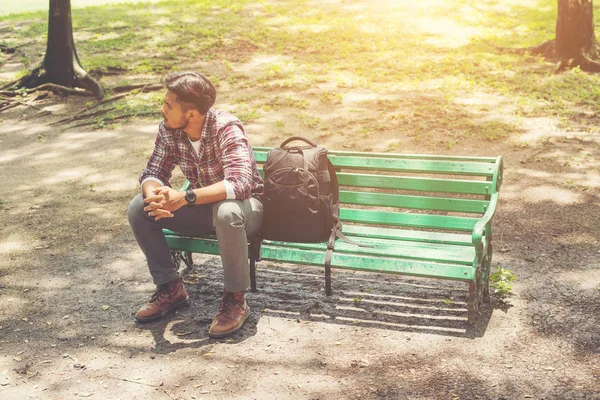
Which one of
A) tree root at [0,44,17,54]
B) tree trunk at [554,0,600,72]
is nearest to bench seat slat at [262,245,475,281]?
tree trunk at [554,0,600,72]

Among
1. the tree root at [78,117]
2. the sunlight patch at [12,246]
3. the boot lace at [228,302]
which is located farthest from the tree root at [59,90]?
the boot lace at [228,302]

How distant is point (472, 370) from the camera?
3.69 m

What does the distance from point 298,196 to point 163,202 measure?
0.84 metres

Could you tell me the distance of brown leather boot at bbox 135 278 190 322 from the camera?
4.39m

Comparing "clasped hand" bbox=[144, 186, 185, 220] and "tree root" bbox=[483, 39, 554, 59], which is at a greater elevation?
"clasped hand" bbox=[144, 186, 185, 220]

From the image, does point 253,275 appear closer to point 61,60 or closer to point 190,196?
point 190,196

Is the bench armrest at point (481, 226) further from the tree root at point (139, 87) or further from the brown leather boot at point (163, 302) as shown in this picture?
the tree root at point (139, 87)

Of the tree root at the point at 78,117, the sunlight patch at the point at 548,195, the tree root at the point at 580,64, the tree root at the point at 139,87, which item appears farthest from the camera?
the tree root at the point at 139,87

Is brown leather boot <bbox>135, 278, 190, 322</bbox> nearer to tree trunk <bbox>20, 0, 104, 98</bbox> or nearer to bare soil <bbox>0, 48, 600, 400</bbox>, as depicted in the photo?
bare soil <bbox>0, 48, 600, 400</bbox>

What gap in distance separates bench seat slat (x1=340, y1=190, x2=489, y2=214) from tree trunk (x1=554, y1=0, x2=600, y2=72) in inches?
277

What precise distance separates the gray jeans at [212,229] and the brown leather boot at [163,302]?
2.6 inches

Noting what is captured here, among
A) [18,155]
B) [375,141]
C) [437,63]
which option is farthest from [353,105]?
[18,155]

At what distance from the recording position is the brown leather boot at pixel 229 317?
414 cm

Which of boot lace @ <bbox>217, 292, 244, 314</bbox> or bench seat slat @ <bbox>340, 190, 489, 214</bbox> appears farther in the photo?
bench seat slat @ <bbox>340, 190, 489, 214</bbox>
